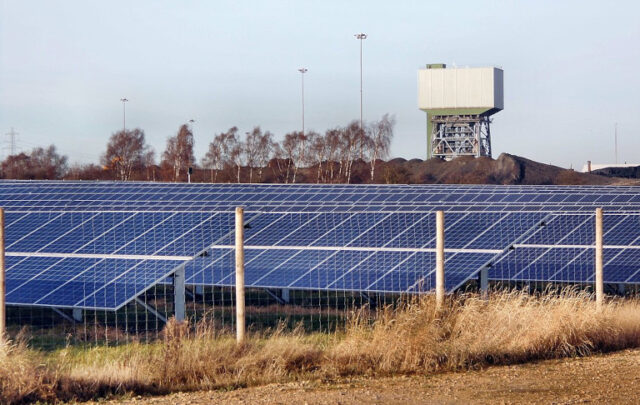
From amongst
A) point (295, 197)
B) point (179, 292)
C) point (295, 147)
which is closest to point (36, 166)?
point (295, 147)

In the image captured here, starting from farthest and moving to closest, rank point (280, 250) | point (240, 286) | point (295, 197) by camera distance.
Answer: point (295, 197)
point (280, 250)
point (240, 286)

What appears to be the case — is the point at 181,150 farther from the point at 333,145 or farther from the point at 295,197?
the point at 295,197

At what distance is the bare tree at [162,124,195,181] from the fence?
5840 centimetres

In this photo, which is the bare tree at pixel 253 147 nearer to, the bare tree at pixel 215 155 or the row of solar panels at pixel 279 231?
the bare tree at pixel 215 155

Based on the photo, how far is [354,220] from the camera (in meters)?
20.8

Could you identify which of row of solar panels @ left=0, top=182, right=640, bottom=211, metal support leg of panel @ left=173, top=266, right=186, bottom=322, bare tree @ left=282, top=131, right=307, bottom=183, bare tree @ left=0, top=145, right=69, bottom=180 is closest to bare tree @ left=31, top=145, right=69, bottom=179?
bare tree @ left=0, top=145, right=69, bottom=180

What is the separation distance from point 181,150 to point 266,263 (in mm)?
62706

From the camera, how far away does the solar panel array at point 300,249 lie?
15656mm

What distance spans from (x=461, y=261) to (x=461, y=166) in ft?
195

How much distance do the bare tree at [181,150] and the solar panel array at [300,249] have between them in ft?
181

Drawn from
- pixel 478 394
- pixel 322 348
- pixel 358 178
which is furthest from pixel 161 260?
pixel 358 178

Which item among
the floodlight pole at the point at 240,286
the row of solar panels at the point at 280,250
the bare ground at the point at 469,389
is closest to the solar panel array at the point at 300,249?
the row of solar panels at the point at 280,250

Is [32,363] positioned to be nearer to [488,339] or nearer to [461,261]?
[488,339]

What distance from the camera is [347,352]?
1130 cm
